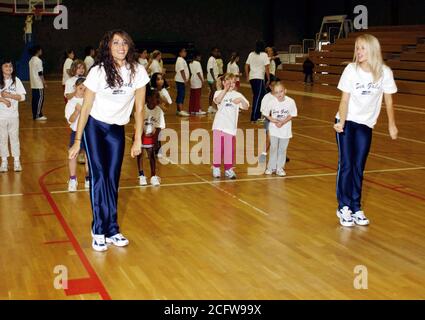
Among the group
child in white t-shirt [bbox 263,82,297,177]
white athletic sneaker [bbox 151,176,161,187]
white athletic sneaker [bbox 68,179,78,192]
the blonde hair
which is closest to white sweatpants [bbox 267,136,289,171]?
child in white t-shirt [bbox 263,82,297,177]

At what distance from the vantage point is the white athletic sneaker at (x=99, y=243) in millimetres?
5125

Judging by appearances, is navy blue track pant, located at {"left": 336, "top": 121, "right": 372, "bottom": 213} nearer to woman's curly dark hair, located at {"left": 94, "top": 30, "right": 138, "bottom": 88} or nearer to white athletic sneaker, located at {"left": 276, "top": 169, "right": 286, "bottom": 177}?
woman's curly dark hair, located at {"left": 94, "top": 30, "right": 138, "bottom": 88}

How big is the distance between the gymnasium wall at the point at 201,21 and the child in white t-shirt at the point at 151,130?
1962 cm

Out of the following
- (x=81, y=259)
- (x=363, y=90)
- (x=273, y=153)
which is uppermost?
(x=363, y=90)

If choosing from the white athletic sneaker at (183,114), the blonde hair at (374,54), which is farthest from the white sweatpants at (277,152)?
the white athletic sneaker at (183,114)

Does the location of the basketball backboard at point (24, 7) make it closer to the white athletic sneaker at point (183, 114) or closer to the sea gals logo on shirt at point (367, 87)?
the white athletic sneaker at point (183, 114)

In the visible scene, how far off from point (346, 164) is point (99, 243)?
221 cm

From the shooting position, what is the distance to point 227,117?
25.6 feet

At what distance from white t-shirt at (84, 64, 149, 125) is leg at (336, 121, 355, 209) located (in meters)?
1.81

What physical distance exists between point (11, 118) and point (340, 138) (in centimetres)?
438

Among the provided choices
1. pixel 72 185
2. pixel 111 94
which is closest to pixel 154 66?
pixel 72 185

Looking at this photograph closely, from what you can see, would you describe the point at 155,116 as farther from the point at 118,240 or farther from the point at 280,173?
the point at 118,240
